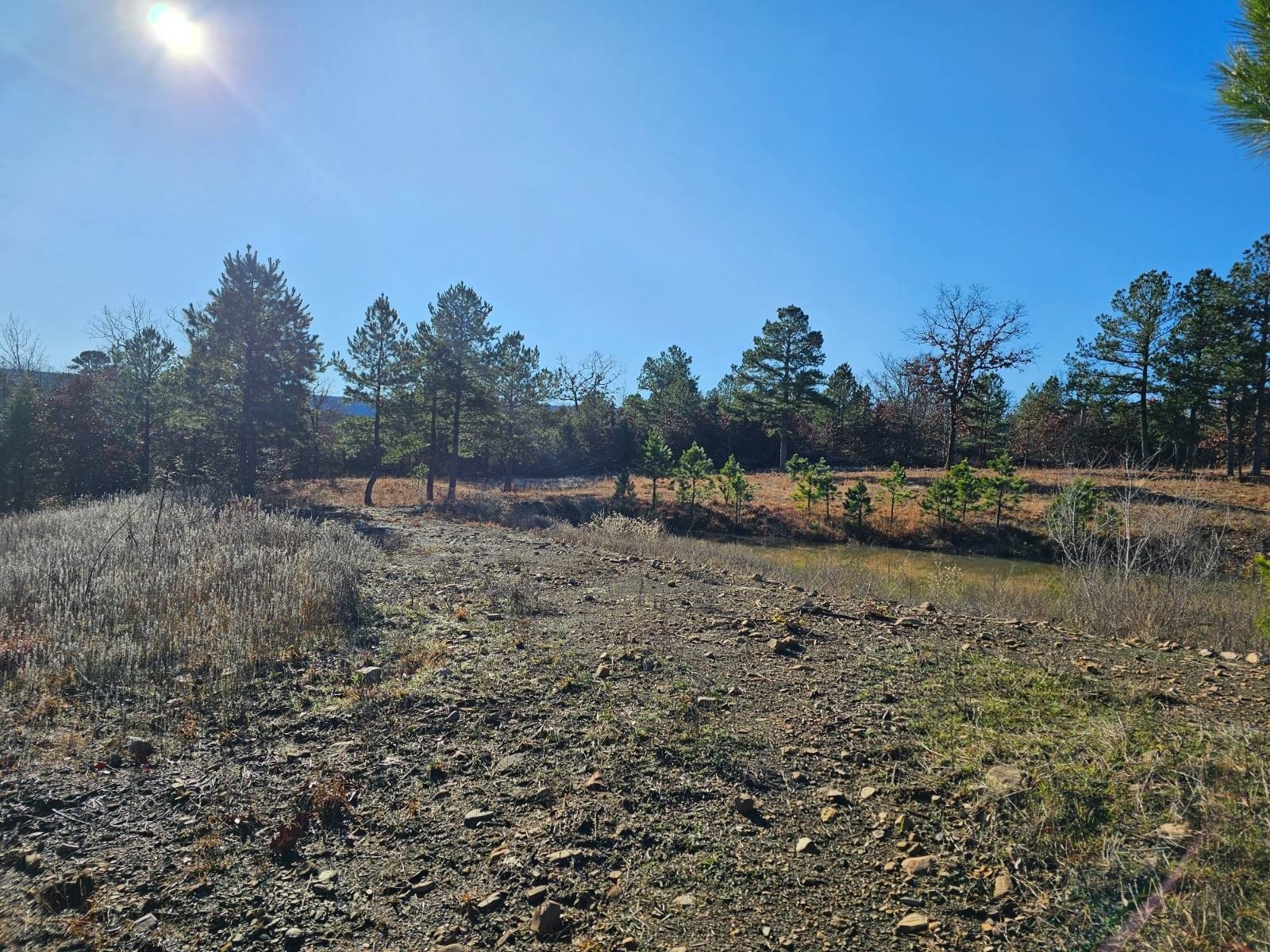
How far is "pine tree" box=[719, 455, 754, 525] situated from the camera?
26156 mm

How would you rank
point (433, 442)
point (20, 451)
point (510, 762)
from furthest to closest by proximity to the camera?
point (433, 442) < point (20, 451) < point (510, 762)

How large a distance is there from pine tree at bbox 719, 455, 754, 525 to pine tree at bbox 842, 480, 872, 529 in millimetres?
4127

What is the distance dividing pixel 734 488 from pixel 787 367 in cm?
1600

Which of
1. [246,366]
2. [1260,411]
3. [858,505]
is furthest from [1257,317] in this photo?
[246,366]

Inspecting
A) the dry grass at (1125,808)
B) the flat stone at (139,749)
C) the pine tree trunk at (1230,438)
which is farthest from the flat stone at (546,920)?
the pine tree trunk at (1230,438)

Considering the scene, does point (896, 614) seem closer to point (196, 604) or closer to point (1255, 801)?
point (1255, 801)

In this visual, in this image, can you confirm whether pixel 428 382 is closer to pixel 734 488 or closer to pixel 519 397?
pixel 519 397

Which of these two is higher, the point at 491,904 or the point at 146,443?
the point at 146,443

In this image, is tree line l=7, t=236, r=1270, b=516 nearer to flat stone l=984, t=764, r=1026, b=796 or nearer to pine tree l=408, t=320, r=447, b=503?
pine tree l=408, t=320, r=447, b=503

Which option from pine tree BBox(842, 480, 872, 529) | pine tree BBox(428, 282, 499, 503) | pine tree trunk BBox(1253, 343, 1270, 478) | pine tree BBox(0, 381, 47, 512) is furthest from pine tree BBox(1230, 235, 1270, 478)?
pine tree BBox(0, 381, 47, 512)

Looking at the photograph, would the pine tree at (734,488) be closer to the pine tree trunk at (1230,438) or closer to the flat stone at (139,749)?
the pine tree trunk at (1230,438)

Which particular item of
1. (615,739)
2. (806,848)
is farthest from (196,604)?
(806,848)

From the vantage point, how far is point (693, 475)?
88.9ft

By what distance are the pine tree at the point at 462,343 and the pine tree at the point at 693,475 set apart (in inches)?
350
